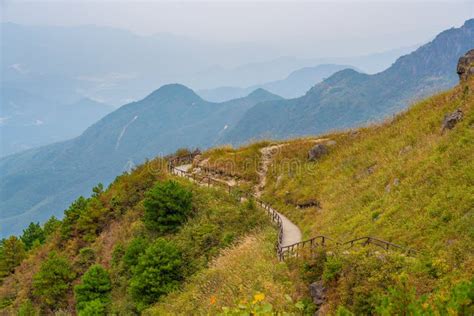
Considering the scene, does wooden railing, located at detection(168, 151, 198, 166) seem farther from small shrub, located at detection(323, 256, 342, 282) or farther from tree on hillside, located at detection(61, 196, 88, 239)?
small shrub, located at detection(323, 256, 342, 282)

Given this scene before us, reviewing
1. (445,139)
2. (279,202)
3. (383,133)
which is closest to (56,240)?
(279,202)

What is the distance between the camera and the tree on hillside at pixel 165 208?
999 inches

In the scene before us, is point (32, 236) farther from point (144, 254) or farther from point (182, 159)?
point (144, 254)

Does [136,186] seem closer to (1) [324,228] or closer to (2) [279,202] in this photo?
(2) [279,202]

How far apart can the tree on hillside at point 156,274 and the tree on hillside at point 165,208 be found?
413 cm

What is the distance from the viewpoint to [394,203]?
16.4m

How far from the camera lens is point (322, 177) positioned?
2728 cm

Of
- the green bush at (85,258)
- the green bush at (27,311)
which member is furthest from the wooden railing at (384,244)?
the green bush at (27,311)

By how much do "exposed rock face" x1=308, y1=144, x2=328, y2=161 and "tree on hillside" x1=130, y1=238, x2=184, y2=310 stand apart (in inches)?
559

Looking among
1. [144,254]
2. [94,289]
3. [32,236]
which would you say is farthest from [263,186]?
[32,236]

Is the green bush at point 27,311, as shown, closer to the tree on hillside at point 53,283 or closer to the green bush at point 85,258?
the tree on hillside at point 53,283

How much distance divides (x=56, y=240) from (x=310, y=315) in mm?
28139

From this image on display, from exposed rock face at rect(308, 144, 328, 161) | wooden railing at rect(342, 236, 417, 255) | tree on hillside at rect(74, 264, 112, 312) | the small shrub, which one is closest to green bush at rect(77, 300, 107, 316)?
tree on hillside at rect(74, 264, 112, 312)

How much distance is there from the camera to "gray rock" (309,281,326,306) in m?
11.8
